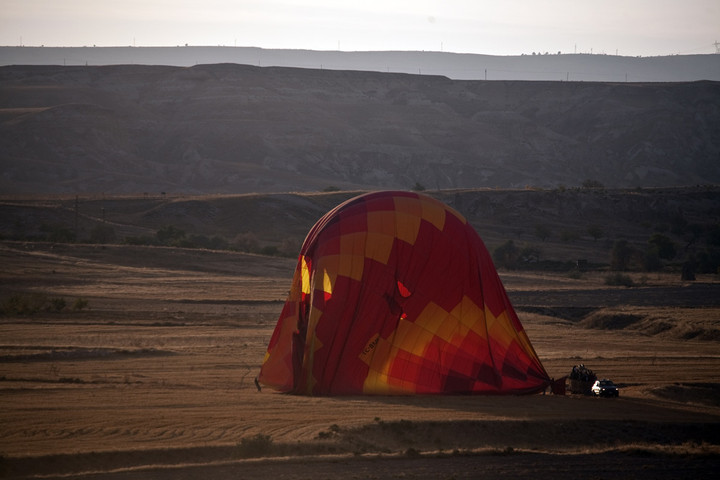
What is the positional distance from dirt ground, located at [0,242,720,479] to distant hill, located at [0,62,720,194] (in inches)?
2768

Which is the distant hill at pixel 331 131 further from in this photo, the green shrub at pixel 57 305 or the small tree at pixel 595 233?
the green shrub at pixel 57 305

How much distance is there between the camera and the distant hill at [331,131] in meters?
104

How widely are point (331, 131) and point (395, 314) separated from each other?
4012 inches

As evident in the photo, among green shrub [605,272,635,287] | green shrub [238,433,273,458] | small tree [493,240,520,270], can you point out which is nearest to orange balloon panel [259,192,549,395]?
green shrub [238,433,273,458]

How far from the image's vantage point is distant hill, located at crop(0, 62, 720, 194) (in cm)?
10412

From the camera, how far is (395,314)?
17.9m

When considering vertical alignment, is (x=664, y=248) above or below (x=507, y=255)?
above

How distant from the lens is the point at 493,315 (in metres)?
18.5

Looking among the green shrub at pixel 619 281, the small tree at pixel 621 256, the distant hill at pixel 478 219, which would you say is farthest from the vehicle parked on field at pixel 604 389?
the small tree at pixel 621 256

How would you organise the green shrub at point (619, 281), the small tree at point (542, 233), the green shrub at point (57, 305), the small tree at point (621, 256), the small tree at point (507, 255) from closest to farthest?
1. the green shrub at point (57, 305)
2. the green shrub at point (619, 281)
3. the small tree at point (507, 255)
4. the small tree at point (621, 256)
5. the small tree at point (542, 233)

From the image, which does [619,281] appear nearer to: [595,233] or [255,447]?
[595,233]

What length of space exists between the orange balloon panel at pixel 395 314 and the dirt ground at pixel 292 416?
43 centimetres

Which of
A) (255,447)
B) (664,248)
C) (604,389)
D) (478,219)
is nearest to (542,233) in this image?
(478,219)

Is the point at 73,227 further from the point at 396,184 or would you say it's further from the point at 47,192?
the point at 396,184
